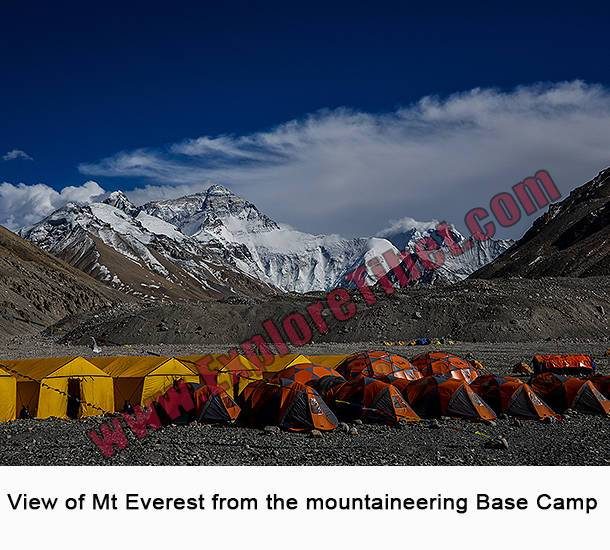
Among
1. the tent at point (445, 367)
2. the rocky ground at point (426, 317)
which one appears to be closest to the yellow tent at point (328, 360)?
the tent at point (445, 367)

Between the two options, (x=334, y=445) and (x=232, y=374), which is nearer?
(x=334, y=445)

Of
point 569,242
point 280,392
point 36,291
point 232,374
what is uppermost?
point 569,242

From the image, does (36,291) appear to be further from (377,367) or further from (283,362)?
(377,367)

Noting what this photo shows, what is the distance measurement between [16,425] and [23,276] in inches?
5079

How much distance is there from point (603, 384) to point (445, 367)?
292 inches

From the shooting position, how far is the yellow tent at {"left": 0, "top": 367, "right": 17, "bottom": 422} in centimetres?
2386

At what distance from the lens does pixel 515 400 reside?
2283 centimetres

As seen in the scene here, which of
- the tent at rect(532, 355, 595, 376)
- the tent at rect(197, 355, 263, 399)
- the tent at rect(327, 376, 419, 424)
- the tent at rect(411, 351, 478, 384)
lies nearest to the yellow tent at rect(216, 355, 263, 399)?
the tent at rect(197, 355, 263, 399)

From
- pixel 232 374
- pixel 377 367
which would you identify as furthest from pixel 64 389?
pixel 377 367

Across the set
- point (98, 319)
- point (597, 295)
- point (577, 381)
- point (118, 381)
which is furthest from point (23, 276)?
point (577, 381)

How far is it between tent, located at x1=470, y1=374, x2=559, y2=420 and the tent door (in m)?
15.1

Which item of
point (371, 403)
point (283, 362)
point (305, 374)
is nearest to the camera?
point (371, 403)
